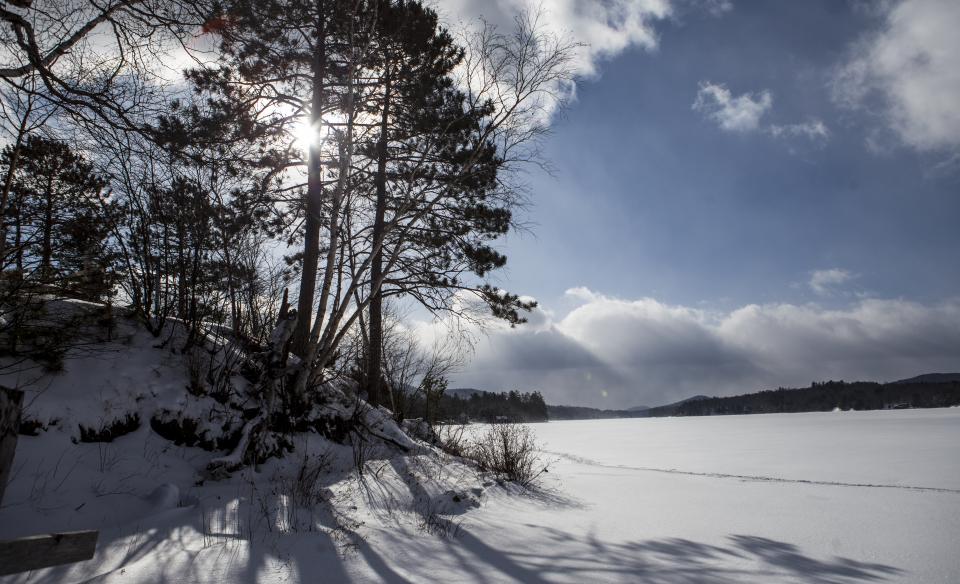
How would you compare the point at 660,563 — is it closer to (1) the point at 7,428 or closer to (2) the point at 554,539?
(2) the point at 554,539

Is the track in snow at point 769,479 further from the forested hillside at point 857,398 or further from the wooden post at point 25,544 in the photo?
the forested hillside at point 857,398

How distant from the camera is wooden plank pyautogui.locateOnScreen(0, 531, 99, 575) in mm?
2020

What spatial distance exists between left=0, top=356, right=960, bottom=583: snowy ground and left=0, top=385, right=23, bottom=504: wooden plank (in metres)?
1.01

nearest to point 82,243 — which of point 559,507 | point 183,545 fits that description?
point 183,545

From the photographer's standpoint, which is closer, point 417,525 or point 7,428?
point 7,428

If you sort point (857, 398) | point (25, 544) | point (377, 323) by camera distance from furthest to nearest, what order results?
1. point (857, 398)
2. point (377, 323)
3. point (25, 544)

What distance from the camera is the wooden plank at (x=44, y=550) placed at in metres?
2.02

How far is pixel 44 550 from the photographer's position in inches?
83.9

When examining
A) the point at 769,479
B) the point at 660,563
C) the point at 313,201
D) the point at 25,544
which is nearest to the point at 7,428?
the point at 25,544

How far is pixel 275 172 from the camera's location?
1009 centimetres

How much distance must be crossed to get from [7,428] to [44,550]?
2.33ft

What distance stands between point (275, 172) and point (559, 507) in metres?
8.47

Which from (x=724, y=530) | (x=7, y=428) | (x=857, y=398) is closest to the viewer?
(x=7, y=428)

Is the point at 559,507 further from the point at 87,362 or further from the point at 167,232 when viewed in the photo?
the point at 167,232
